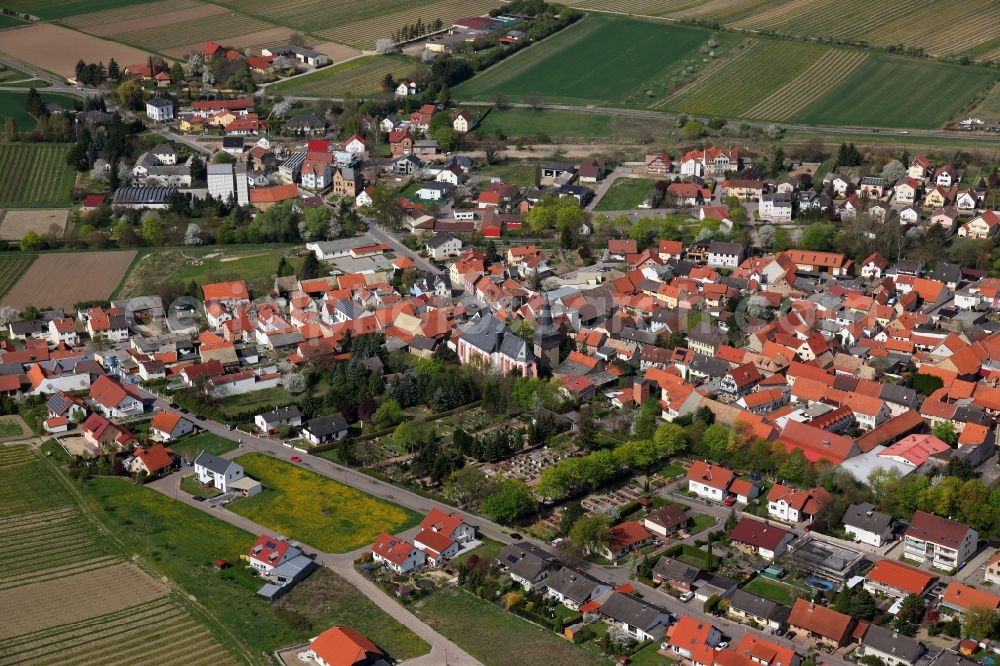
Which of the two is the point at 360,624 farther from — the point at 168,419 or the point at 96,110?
the point at 96,110

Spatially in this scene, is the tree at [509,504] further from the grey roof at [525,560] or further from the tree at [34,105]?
the tree at [34,105]

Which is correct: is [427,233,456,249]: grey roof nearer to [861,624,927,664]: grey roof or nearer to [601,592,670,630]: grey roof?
[601,592,670,630]: grey roof

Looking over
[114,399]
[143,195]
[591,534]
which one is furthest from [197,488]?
[143,195]

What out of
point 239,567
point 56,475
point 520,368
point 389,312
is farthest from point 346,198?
point 239,567

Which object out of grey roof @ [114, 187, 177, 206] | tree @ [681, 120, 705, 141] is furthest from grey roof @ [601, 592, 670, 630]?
tree @ [681, 120, 705, 141]

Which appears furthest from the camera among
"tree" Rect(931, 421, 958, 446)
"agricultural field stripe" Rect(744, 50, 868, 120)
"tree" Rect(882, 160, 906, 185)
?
"agricultural field stripe" Rect(744, 50, 868, 120)

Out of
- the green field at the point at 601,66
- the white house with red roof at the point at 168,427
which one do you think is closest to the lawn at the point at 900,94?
the green field at the point at 601,66

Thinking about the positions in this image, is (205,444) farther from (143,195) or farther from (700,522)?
(143,195)
